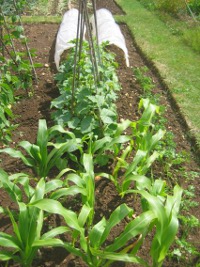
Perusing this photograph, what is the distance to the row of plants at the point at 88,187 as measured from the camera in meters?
1.99

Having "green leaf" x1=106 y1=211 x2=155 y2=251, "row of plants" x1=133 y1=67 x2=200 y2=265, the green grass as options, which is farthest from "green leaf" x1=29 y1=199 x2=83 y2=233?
the green grass

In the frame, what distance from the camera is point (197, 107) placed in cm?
421

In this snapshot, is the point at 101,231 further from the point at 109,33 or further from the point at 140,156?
the point at 109,33

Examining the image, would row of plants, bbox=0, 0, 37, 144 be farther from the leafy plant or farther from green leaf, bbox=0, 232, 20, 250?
green leaf, bbox=0, 232, 20, 250

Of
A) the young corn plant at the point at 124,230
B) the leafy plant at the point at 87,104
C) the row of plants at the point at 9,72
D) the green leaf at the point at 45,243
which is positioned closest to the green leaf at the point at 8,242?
the green leaf at the point at 45,243

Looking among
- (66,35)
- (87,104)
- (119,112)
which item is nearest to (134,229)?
(87,104)

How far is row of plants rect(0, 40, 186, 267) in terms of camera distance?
1987mm

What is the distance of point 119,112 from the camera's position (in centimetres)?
398

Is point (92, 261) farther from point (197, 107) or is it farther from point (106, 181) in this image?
point (197, 107)

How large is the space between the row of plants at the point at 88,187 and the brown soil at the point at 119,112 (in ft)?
0.28

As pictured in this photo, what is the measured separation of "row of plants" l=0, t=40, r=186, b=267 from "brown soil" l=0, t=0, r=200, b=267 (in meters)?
0.09

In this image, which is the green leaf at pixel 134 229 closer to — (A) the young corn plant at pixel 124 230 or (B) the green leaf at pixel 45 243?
(A) the young corn plant at pixel 124 230

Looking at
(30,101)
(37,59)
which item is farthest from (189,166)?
(37,59)

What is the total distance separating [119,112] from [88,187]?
1.81m
